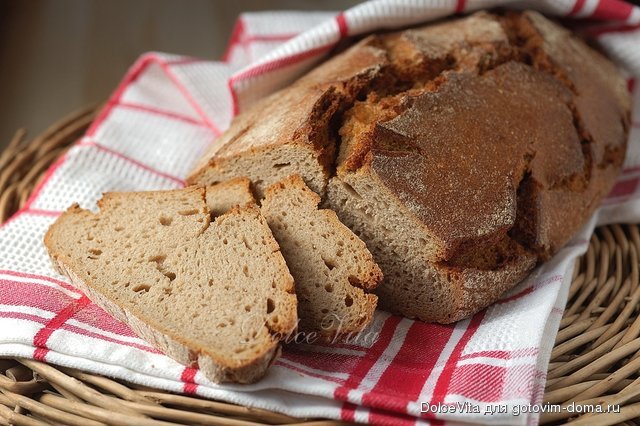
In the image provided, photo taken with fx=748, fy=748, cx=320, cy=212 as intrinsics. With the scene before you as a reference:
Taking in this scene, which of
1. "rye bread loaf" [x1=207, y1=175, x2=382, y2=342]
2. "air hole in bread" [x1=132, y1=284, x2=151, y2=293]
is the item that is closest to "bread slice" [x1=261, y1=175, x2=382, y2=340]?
"rye bread loaf" [x1=207, y1=175, x2=382, y2=342]

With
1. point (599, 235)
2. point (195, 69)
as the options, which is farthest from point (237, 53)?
point (599, 235)

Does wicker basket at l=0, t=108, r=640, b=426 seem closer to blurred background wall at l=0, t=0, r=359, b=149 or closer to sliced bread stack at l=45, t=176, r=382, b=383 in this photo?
sliced bread stack at l=45, t=176, r=382, b=383

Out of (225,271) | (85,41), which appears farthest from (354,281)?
(85,41)

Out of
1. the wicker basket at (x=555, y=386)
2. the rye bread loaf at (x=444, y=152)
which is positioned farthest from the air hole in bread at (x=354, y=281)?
the wicker basket at (x=555, y=386)

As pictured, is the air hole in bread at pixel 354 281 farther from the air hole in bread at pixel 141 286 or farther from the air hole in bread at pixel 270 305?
the air hole in bread at pixel 141 286

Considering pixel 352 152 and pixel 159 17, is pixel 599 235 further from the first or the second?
pixel 159 17

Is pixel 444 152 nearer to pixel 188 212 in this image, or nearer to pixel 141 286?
pixel 188 212
